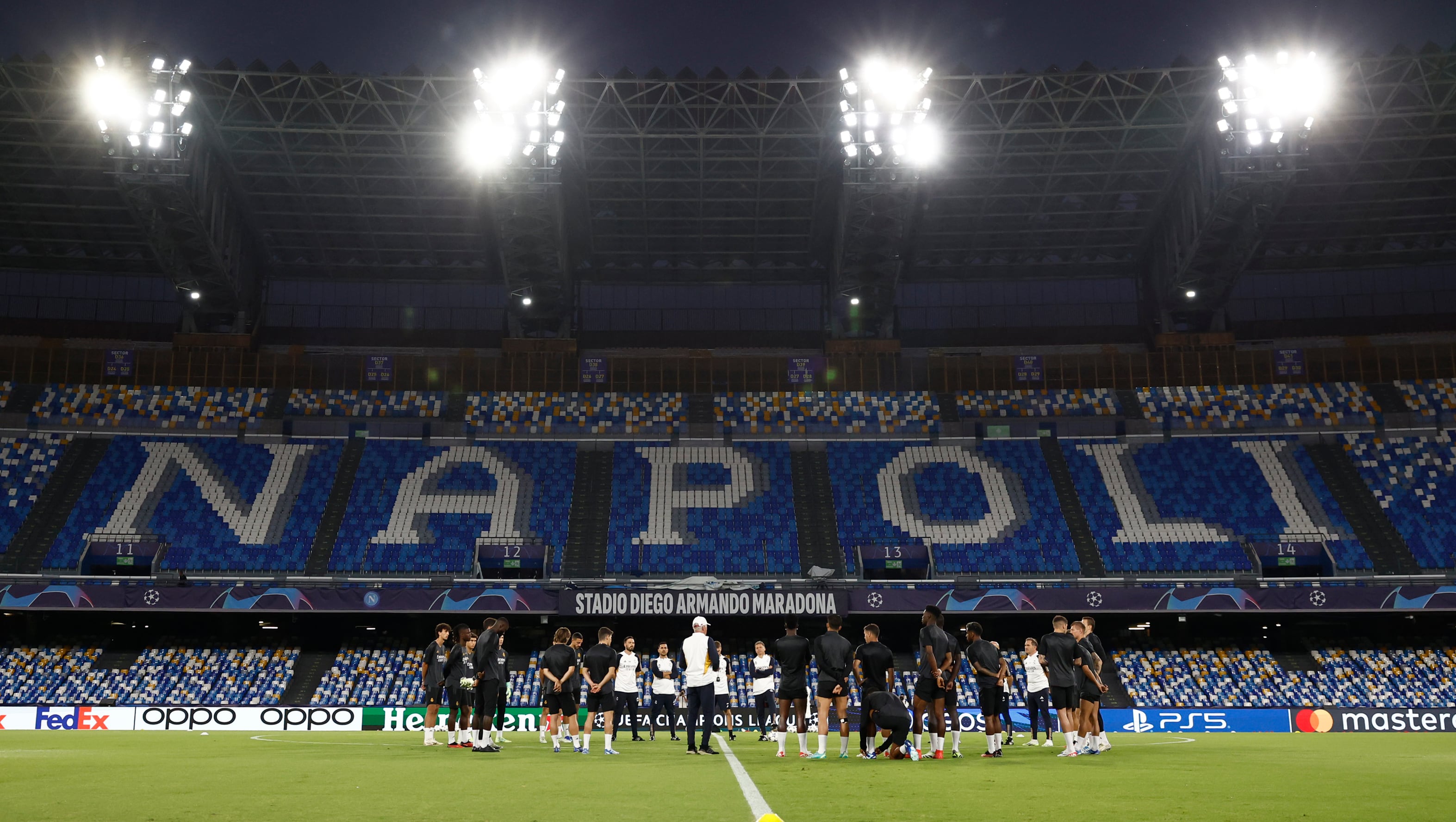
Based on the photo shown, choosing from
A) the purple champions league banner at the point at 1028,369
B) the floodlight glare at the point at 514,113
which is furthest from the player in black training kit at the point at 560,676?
the purple champions league banner at the point at 1028,369

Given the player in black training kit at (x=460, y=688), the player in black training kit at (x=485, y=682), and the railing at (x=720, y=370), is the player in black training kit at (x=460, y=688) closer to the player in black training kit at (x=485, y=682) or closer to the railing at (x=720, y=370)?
the player in black training kit at (x=485, y=682)

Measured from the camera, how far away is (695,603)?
Answer: 133ft

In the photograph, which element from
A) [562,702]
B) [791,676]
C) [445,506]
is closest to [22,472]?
[445,506]

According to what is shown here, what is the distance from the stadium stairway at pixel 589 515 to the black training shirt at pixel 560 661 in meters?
24.0

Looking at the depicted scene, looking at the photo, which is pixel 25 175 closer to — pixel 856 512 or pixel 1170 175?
pixel 856 512

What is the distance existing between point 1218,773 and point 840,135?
1156 inches

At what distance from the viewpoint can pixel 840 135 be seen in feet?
131

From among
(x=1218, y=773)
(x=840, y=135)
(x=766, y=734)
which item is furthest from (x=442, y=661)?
(x=840, y=135)

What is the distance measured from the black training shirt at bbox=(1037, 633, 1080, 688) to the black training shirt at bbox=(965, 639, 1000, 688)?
2.58 feet

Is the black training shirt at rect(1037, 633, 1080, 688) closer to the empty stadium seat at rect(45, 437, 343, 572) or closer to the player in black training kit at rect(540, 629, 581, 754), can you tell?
the player in black training kit at rect(540, 629, 581, 754)

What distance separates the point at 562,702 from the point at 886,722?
6.02 meters

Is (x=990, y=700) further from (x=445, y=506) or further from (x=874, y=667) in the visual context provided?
(x=445, y=506)

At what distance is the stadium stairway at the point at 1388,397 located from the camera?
5053 cm

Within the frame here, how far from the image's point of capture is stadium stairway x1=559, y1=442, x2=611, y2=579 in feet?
145
